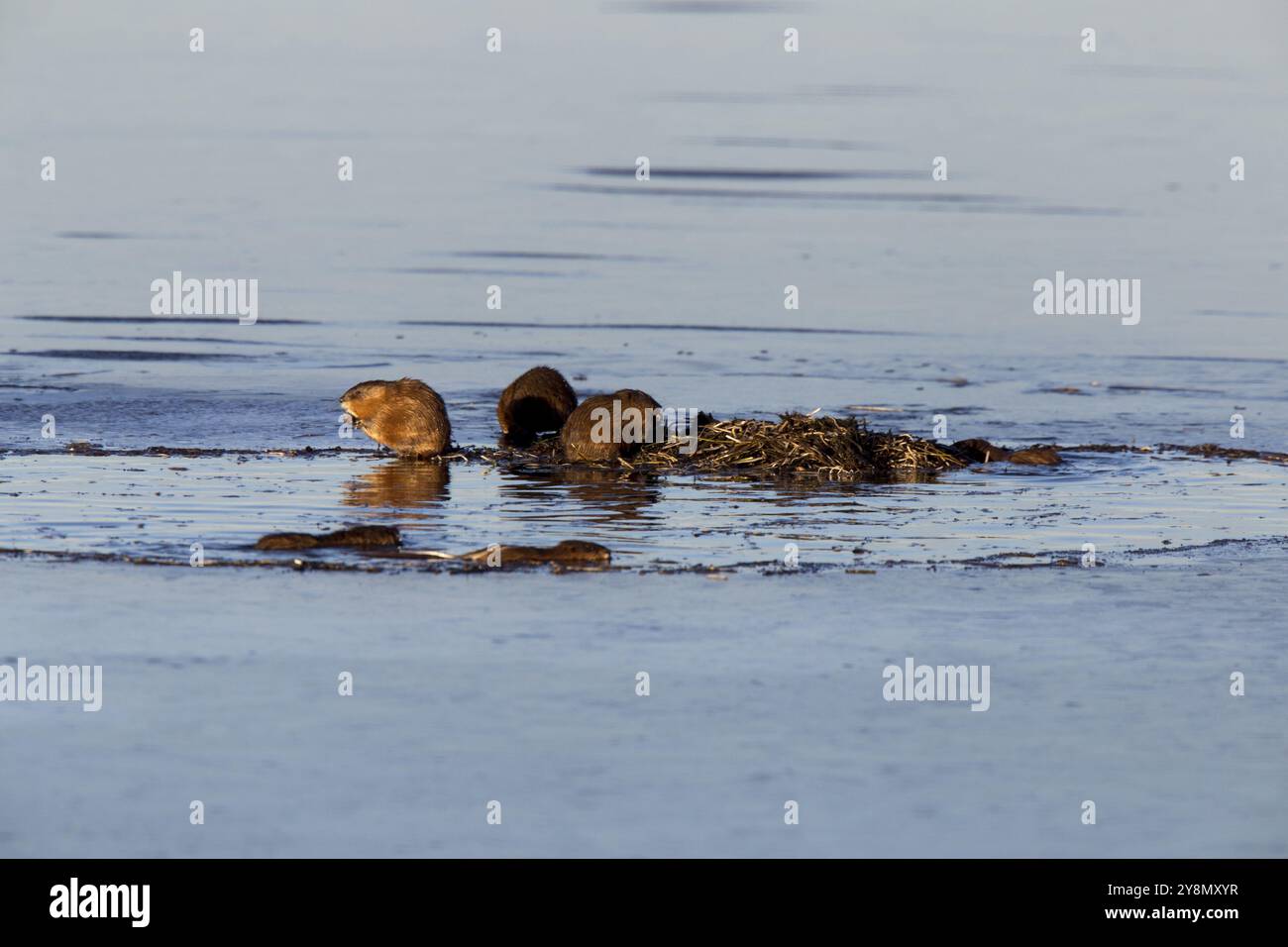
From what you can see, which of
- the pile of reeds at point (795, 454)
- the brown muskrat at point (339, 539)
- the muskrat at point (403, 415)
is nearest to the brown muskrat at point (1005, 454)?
the pile of reeds at point (795, 454)

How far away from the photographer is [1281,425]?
682 inches

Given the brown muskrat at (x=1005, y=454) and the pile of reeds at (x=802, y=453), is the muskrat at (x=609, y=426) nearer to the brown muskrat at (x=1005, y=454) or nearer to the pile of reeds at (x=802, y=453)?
the pile of reeds at (x=802, y=453)

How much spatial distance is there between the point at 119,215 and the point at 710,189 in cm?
909

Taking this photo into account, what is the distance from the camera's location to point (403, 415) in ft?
49.4

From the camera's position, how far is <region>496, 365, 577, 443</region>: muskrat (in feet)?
53.0

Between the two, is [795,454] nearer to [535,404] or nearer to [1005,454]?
[1005,454]

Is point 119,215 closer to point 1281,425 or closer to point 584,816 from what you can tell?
point 1281,425

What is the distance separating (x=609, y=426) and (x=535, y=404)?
167 cm

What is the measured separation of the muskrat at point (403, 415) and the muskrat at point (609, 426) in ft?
3.26

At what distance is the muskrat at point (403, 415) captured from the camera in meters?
15.0

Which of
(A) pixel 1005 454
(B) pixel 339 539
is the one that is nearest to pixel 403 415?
(B) pixel 339 539

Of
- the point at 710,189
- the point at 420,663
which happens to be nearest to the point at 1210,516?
the point at 420,663

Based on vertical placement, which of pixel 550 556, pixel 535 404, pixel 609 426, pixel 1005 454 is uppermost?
pixel 535 404

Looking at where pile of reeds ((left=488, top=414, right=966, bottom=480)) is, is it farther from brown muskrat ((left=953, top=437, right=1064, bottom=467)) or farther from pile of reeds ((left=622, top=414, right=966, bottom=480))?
brown muskrat ((left=953, top=437, right=1064, bottom=467))
